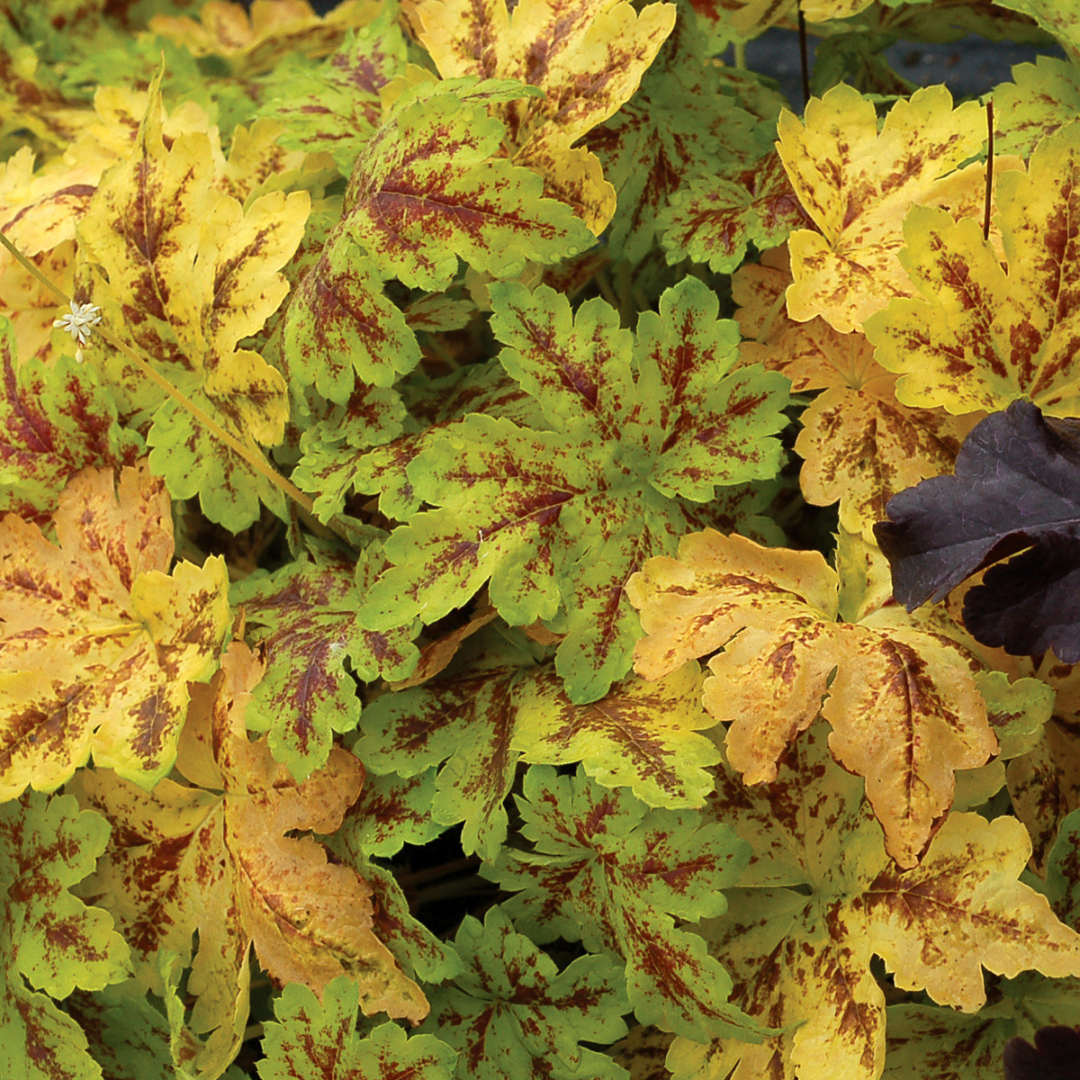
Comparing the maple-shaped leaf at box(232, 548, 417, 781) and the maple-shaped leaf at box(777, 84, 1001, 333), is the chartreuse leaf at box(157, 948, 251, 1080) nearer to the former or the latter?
the maple-shaped leaf at box(232, 548, 417, 781)

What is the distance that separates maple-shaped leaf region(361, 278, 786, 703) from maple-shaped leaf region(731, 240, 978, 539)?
4cm

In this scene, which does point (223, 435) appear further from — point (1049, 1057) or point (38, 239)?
point (1049, 1057)

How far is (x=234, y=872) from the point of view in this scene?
0.77 metres

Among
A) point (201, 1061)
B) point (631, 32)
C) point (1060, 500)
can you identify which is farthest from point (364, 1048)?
point (631, 32)

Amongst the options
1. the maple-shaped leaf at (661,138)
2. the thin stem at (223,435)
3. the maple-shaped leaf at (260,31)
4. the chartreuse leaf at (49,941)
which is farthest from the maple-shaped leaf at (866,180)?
the maple-shaped leaf at (260,31)

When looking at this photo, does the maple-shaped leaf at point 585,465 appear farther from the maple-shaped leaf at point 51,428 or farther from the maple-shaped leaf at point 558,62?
the maple-shaped leaf at point 51,428

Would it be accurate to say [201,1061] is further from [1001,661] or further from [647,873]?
[1001,661]

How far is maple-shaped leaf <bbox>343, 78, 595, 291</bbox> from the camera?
716 millimetres

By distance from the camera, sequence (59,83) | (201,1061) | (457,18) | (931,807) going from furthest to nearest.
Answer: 1. (59,83)
2. (457,18)
3. (201,1061)
4. (931,807)

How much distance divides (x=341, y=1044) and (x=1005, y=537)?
49cm

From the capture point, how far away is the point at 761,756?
2.05 feet

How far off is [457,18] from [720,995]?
28.0 inches

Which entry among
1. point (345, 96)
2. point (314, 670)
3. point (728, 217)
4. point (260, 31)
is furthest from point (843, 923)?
point (260, 31)

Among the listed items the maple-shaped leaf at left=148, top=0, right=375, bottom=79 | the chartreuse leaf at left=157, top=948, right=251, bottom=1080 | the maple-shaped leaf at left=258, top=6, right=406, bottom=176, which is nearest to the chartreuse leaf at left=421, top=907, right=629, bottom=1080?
the chartreuse leaf at left=157, top=948, right=251, bottom=1080
